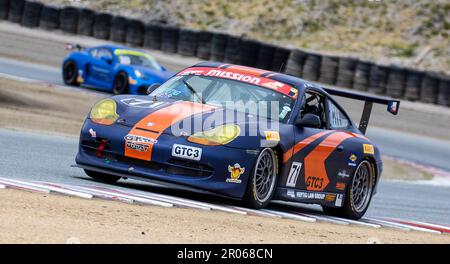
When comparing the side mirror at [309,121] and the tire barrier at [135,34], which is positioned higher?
the side mirror at [309,121]

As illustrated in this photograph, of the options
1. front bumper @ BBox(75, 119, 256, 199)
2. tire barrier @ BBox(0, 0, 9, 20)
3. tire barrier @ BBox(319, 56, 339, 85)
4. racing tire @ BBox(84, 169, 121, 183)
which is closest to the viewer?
front bumper @ BBox(75, 119, 256, 199)

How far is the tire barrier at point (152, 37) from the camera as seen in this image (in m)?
33.6

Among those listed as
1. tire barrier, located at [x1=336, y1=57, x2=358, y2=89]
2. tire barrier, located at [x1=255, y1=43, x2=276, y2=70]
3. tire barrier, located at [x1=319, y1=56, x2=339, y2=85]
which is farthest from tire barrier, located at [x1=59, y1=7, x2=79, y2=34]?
tire barrier, located at [x1=336, y1=57, x2=358, y2=89]

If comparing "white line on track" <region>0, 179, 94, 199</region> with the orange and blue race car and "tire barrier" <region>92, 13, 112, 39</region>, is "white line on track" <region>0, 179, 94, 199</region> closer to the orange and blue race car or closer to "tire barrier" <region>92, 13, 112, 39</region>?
the orange and blue race car

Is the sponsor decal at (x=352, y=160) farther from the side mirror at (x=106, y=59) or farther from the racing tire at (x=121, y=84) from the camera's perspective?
the side mirror at (x=106, y=59)

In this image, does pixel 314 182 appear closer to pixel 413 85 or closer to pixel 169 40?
pixel 413 85

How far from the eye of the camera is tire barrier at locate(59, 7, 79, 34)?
35000mm

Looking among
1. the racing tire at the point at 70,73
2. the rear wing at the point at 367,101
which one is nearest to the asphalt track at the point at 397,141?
the racing tire at the point at 70,73

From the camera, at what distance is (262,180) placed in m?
8.95

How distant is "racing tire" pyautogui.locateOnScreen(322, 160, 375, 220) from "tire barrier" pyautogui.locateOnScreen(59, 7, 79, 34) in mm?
25339

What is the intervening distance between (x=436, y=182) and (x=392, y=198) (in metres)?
4.96

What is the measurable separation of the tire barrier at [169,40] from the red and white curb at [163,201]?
23.4 m

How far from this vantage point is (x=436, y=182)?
1859 centimetres
